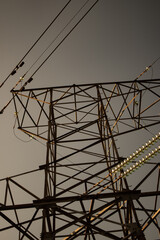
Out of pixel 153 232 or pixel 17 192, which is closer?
pixel 153 232

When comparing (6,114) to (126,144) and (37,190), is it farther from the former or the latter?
(126,144)

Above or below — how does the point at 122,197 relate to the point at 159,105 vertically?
below

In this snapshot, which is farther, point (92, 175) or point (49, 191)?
point (49, 191)

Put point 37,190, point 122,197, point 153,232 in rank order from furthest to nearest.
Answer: point 37,190
point 153,232
point 122,197

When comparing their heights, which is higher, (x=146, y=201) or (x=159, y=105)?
(x=159, y=105)

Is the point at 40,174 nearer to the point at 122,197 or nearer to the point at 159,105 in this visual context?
the point at 159,105

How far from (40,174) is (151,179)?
38.0ft

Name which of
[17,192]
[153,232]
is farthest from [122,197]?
[17,192]

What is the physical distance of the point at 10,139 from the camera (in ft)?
108

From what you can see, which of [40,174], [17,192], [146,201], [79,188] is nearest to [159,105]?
[146,201]

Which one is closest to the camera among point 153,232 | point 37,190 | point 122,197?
point 122,197

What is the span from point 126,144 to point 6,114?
43.7 feet

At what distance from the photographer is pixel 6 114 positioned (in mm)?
33469

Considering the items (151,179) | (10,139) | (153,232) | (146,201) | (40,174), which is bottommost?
(153,232)
